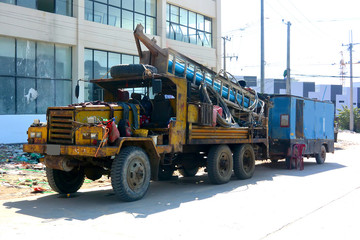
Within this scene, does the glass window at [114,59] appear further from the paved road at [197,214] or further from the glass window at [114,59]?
the paved road at [197,214]

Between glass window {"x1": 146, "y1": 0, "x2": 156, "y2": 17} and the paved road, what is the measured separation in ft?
53.2

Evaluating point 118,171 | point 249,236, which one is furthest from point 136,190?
point 249,236

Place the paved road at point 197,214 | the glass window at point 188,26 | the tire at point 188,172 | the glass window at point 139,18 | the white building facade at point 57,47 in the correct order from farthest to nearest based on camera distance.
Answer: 1. the glass window at point 188,26
2. the glass window at point 139,18
3. the white building facade at point 57,47
4. the tire at point 188,172
5. the paved road at point 197,214

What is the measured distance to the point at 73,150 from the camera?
7.45 metres

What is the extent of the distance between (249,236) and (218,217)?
1155 mm

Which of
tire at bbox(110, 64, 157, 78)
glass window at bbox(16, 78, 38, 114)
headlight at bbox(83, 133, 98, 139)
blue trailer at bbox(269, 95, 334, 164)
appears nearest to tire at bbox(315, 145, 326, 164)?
blue trailer at bbox(269, 95, 334, 164)

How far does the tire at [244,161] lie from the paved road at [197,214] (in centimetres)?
100

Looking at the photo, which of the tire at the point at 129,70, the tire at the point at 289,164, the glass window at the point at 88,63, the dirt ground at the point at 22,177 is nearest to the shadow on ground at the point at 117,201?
the dirt ground at the point at 22,177

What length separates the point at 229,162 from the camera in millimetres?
10992

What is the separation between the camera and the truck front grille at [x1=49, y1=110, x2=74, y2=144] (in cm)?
785

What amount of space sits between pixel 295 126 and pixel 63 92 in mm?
11596

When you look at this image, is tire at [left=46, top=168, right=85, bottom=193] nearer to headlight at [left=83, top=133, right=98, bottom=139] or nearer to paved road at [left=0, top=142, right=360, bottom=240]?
paved road at [left=0, top=142, right=360, bottom=240]

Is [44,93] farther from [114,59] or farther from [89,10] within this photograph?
[89,10]

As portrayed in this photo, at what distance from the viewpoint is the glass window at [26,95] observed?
1808 cm
